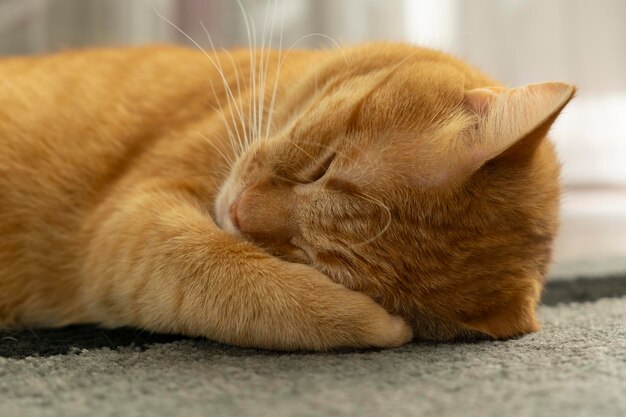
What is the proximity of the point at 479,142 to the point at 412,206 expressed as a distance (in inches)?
5.7

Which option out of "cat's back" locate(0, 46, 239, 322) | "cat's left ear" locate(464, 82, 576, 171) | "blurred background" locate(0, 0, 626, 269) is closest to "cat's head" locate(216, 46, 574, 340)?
"cat's left ear" locate(464, 82, 576, 171)

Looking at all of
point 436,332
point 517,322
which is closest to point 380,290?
point 436,332

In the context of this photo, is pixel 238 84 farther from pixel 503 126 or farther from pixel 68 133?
pixel 503 126

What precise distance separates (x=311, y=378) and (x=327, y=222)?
29cm

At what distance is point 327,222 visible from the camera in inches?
43.0

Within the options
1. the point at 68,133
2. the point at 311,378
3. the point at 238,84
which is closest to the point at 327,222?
the point at 311,378

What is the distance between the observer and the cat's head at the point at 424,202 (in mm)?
1063

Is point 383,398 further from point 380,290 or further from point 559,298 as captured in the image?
point 559,298

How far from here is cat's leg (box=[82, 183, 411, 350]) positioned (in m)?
1.03

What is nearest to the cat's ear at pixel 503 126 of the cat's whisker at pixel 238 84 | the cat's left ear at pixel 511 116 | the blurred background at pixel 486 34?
the cat's left ear at pixel 511 116

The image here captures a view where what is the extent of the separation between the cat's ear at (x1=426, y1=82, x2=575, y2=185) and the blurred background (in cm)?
188

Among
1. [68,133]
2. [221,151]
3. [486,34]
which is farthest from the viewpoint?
[486,34]

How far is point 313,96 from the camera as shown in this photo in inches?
52.9

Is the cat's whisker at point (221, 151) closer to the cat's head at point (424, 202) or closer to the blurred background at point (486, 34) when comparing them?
the cat's head at point (424, 202)
